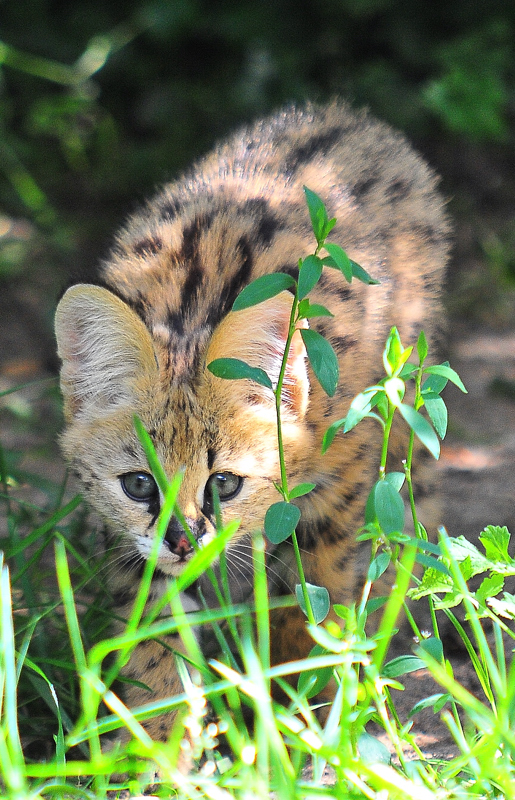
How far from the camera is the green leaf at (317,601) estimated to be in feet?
7.57

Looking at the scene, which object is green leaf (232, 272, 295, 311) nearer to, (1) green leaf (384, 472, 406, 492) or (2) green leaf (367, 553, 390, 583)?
(1) green leaf (384, 472, 406, 492)

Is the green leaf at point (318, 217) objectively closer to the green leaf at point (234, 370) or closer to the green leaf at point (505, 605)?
the green leaf at point (234, 370)

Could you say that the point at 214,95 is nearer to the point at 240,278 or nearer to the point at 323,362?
the point at 240,278

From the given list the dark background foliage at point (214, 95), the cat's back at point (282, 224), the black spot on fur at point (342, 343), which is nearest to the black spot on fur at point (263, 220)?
the cat's back at point (282, 224)

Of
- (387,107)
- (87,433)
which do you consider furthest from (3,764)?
(387,107)

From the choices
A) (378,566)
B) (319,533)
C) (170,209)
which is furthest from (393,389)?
(170,209)

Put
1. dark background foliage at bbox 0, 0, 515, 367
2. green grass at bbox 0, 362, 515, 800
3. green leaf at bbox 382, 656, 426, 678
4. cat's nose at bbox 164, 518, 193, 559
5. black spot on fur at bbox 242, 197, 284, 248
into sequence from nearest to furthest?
green grass at bbox 0, 362, 515, 800 → green leaf at bbox 382, 656, 426, 678 → cat's nose at bbox 164, 518, 193, 559 → black spot on fur at bbox 242, 197, 284, 248 → dark background foliage at bbox 0, 0, 515, 367

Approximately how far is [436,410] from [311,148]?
1.76 meters

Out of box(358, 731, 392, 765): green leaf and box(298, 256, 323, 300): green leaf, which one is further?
box(298, 256, 323, 300): green leaf

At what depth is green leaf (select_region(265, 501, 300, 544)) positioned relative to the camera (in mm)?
2240

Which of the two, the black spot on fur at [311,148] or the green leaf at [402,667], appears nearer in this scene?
the green leaf at [402,667]

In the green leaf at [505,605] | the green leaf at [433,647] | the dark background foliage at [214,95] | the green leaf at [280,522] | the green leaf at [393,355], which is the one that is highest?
the dark background foliage at [214,95]

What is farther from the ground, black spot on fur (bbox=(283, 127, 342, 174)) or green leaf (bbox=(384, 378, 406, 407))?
black spot on fur (bbox=(283, 127, 342, 174))

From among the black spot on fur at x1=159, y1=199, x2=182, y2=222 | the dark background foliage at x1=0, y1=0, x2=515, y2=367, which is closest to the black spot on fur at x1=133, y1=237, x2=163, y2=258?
the black spot on fur at x1=159, y1=199, x2=182, y2=222
